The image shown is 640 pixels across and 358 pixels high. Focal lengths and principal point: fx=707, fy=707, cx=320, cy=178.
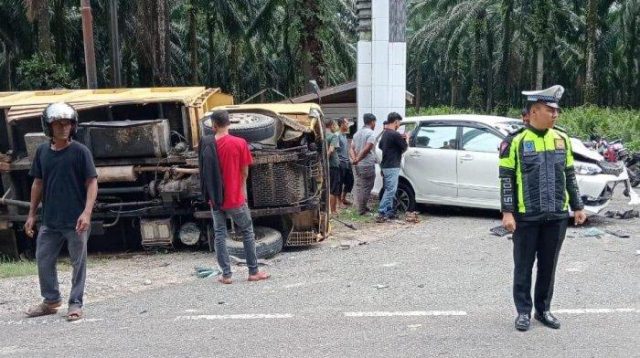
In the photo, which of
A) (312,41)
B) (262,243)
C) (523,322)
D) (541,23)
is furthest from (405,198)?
(541,23)

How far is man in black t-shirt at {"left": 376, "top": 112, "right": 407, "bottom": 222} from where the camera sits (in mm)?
11102

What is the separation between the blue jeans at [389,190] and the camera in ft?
37.0

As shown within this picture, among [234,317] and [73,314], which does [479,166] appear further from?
[73,314]

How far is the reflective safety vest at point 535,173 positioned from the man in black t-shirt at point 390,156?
A: 18.5ft

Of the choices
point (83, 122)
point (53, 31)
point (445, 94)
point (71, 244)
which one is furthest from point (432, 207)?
point (445, 94)

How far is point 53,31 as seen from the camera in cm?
2739

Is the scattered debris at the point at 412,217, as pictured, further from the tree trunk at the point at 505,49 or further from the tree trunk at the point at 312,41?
the tree trunk at the point at 505,49

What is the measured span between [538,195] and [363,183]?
6672 millimetres

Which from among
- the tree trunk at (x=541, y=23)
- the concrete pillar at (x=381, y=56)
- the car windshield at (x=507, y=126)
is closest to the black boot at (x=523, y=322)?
the car windshield at (x=507, y=126)

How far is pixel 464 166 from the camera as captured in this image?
11.3 metres

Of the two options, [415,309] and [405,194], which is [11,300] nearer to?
[415,309]

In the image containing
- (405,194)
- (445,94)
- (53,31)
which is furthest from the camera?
(445,94)

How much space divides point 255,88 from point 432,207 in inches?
1376

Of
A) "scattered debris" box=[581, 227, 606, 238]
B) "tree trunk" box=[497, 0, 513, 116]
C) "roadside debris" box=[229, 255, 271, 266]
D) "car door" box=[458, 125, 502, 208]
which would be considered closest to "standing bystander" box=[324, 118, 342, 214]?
"car door" box=[458, 125, 502, 208]
